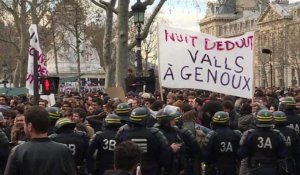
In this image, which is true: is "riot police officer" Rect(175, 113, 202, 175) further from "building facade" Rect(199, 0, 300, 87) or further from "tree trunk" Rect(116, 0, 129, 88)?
"building facade" Rect(199, 0, 300, 87)

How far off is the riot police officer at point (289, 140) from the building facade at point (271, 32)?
4236cm

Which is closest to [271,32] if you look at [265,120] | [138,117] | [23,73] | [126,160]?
[23,73]

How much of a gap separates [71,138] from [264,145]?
2428 mm

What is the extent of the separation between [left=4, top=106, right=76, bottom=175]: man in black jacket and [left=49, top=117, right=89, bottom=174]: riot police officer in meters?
2.28

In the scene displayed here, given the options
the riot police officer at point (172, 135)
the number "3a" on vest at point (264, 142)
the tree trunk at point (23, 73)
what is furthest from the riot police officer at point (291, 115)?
the tree trunk at point (23, 73)

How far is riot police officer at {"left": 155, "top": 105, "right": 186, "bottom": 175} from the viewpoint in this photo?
8.69m

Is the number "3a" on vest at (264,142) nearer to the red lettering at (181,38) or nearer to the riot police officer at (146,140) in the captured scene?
the riot police officer at (146,140)

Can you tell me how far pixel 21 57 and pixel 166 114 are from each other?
31022mm

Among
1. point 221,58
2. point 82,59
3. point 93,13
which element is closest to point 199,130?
point 221,58

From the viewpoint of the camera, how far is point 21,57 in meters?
38.8

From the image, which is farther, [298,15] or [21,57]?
[298,15]

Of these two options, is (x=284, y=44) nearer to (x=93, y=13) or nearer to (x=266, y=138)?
A: (x=93, y=13)

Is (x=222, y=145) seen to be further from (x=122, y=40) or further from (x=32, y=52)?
(x=122, y=40)

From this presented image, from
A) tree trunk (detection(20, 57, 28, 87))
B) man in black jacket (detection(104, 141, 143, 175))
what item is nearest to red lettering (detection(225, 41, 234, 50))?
man in black jacket (detection(104, 141, 143, 175))
